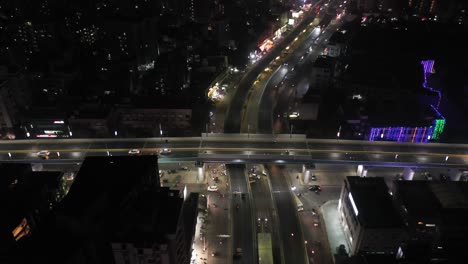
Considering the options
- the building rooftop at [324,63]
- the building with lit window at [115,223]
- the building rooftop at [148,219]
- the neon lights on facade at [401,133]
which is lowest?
the neon lights on facade at [401,133]

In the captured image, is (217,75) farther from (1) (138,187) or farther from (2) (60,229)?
(2) (60,229)

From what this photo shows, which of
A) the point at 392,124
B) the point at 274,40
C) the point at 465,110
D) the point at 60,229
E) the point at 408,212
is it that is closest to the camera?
the point at 60,229

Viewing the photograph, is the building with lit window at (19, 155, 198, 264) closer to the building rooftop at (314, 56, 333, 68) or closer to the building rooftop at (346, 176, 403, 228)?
the building rooftop at (346, 176, 403, 228)

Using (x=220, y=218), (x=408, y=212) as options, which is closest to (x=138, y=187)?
(x=220, y=218)

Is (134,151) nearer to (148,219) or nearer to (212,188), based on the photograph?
(212,188)

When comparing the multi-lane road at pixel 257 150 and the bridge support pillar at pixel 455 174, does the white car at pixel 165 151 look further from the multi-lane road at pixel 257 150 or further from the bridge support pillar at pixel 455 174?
the bridge support pillar at pixel 455 174

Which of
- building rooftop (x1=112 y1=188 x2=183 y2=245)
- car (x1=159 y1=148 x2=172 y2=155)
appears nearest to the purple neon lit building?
car (x1=159 y1=148 x2=172 y2=155)

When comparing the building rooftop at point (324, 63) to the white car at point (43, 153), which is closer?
the white car at point (43, 153)

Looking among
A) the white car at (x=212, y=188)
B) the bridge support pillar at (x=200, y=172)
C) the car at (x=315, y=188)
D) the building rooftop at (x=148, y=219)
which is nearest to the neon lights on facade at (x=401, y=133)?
the car at (x=315, y=188)
